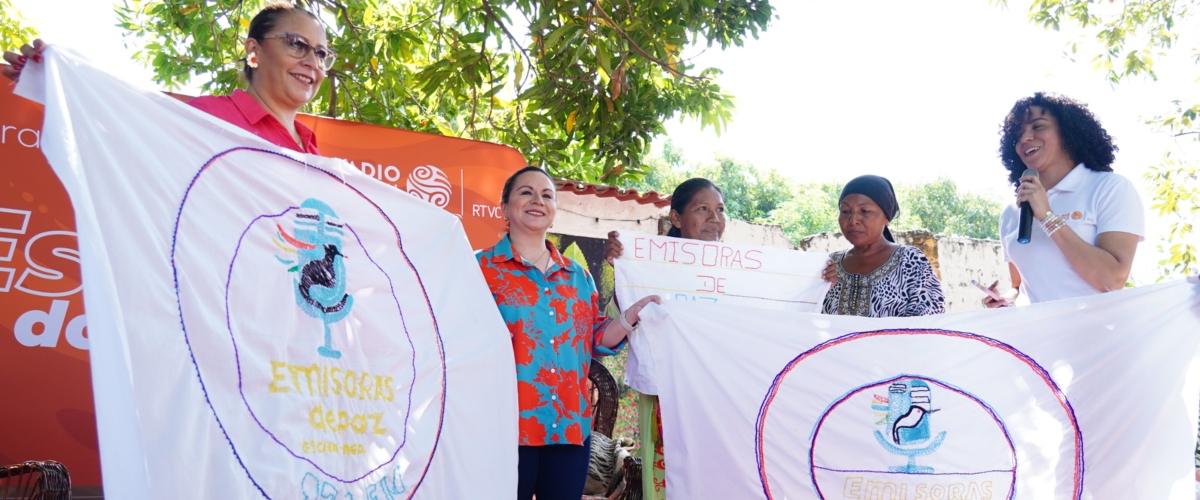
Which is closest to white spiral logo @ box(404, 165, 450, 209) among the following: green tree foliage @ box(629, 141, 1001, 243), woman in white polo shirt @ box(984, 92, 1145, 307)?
woman in white polo shirt @ box(984, 92, 1145, 307)

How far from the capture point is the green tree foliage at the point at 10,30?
726cm

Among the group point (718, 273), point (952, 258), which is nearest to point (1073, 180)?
point (718, 273)

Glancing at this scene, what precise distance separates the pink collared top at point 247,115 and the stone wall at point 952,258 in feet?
21.6

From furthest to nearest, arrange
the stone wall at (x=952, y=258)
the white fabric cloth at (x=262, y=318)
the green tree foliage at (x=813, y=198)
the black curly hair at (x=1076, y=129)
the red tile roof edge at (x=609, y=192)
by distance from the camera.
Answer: the green tree foliage at (x=813, y=198) < the stone wall at (x=952, y=258) < the red tile roof edge at (x=609, y=192) < the black curly hair at (x=1076, y=129) < the white fabric cloth at (x=262, y=318)

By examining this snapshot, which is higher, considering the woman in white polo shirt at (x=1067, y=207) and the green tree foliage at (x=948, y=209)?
the green tree foliage at (x=948, y=209)

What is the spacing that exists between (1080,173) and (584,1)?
2406 mm

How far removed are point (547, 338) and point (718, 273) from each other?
3.26 feet

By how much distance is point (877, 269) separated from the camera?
325 centimetres

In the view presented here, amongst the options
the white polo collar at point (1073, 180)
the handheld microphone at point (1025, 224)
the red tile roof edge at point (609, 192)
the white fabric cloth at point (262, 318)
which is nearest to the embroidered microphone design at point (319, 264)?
the white fabric cloth at point (262, 318)

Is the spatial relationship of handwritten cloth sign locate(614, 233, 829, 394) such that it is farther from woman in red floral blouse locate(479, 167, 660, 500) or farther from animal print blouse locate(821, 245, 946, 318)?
woman in red floral blouse locate(479, 167, 660, 500)

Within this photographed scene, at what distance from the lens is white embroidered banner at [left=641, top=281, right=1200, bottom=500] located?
2910 millimetres

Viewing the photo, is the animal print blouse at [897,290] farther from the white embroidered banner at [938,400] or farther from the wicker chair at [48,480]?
the wicker chair at [48,480]

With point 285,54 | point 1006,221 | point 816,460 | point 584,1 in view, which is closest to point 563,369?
point 816,460

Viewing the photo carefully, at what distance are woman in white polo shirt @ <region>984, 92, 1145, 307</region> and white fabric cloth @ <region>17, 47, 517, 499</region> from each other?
6.23 ft
